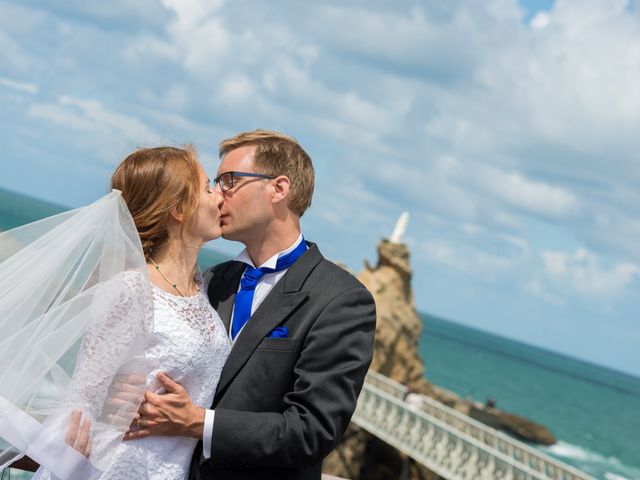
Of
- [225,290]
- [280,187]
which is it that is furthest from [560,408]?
[280,187]

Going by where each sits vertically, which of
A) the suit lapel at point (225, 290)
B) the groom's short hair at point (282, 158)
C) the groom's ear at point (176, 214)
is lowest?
the suit lapel at point (225, 290)

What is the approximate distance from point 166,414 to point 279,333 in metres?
0.67

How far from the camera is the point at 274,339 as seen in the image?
3719 mm

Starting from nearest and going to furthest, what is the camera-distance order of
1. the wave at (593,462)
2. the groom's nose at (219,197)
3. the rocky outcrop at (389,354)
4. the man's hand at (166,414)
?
the man's hand at (166,414) < the groom's nose at (219,197) < the rocky outcrop at (389,354) < the wave at (593,462)

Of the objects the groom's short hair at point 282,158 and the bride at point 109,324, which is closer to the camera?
the bride at point 109,324

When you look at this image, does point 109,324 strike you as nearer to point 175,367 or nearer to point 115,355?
point 115,355

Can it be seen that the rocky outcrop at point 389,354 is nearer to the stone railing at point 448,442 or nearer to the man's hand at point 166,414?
the stone railing at point 448,442

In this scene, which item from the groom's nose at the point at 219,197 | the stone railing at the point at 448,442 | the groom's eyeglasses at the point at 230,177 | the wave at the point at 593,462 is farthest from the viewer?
the wave at the point at 593,462

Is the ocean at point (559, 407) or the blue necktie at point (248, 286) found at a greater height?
the blue necktie at point (248, 286)

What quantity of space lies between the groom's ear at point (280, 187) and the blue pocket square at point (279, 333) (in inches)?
26.5

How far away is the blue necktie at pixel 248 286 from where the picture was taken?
3.97 meters

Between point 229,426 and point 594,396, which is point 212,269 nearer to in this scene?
point 229,426

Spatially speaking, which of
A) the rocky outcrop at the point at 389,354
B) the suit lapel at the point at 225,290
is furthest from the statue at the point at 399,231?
the suit lapel at the point at 225,290

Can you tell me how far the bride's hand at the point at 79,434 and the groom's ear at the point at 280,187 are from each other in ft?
4.74
